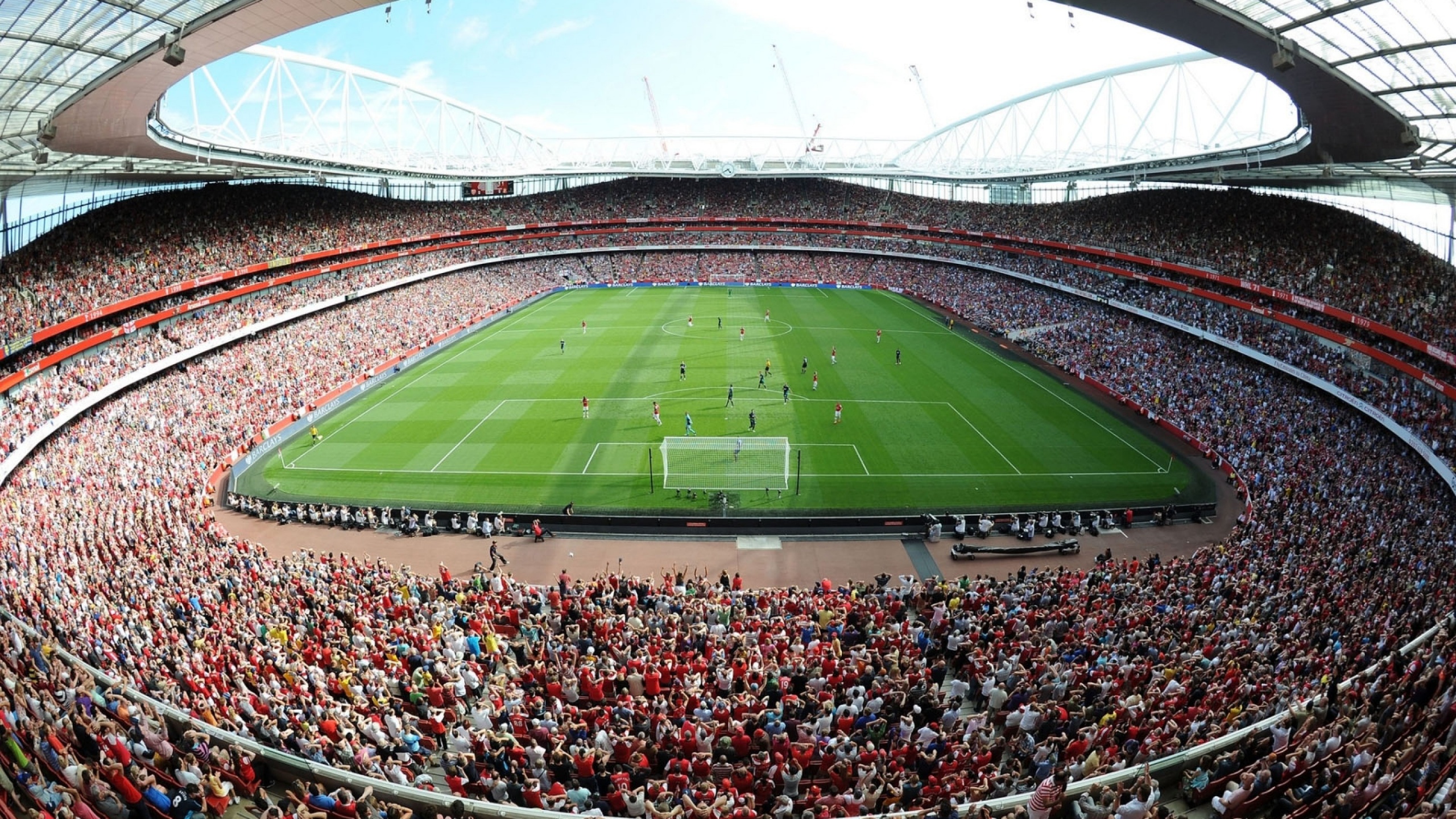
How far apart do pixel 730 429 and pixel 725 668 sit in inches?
900

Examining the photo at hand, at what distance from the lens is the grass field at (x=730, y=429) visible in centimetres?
3070

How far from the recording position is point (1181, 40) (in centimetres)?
2081

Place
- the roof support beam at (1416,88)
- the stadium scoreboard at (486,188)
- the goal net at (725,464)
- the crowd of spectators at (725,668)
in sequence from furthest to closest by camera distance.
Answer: the stadium scoreboard at (486,188)
the goal net at (725,464)
the roof support beam at (1416,88)
the crowd of spectators at (725,668)

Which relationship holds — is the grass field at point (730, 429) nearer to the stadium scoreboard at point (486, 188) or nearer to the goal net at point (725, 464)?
the goal net at point (725, 464)

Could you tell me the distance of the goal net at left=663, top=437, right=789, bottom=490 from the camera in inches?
1237

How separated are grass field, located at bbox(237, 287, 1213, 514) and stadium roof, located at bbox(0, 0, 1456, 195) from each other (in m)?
13.7

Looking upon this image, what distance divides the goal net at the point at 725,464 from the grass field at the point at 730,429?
653mm

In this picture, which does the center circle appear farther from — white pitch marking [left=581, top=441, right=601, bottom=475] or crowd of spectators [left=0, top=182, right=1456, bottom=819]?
crowd of spectators [left=0, top=182, right=1456, bottom=819]

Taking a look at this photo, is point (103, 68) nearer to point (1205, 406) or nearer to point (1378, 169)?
point (1205, 406)

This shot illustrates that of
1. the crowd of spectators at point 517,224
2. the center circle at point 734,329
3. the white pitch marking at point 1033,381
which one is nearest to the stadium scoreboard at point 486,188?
the crowd of spectators at point 517,224

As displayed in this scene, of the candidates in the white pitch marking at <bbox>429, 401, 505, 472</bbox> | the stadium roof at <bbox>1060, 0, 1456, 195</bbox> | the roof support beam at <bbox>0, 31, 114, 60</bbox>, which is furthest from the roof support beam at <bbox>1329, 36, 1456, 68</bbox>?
the white pitch marking at <bbox>429, 401, 505, 472</bbox>

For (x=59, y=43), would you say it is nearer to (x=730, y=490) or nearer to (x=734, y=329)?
(x=730, y=490)

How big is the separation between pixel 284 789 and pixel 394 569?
13.1 m

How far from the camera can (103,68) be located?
2333cm
